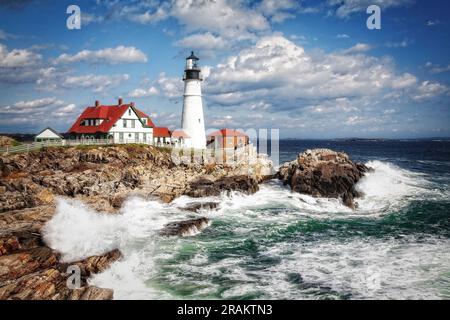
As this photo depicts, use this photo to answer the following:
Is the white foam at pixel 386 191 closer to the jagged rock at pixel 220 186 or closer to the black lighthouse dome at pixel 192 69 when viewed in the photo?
the jagged rock at pixel 220 186

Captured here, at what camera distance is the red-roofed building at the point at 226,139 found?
4672 cm

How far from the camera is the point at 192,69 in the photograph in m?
40.2

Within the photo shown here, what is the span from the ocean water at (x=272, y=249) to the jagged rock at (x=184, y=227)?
423mm

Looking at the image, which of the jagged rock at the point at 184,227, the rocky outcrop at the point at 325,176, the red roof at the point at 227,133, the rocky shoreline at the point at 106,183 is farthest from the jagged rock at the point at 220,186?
the red roof at the point at 227,133

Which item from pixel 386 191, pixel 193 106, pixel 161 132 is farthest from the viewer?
pixel 161 132

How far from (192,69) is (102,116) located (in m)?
10.9

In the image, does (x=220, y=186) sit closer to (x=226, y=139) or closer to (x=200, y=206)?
(x=200, y=206)

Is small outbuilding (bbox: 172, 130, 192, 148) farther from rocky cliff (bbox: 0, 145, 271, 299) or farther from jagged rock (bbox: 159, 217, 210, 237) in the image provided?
jagged rock (bbox: 159, 217, 210, 237)

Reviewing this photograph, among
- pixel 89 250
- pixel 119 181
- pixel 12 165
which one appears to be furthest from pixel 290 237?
pixel 12 165

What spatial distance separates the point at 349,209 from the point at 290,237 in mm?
8633

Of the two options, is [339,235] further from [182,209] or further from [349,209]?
[182,209]

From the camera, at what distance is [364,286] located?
12.8m

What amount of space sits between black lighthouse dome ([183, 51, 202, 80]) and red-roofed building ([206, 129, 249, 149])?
8.99m

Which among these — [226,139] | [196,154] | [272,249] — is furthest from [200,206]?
[226,139]
